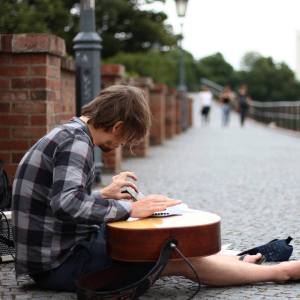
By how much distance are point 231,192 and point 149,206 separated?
17.4 ft

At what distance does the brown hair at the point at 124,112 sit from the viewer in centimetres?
396

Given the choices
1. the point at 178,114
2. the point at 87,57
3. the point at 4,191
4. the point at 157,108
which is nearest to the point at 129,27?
the point at 178,114

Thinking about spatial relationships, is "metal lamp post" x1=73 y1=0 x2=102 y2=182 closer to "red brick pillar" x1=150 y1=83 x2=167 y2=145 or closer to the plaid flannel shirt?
the plaid flannel shirt

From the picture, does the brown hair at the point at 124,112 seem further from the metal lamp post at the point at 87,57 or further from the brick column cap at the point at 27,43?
the metal lamp post at the point at 87,57

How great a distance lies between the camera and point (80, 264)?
13.6 feet

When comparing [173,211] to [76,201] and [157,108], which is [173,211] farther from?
[157,108]

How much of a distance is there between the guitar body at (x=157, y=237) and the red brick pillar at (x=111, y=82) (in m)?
7.11

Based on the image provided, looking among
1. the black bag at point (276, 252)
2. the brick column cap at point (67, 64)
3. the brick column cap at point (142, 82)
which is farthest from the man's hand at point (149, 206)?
the brick column cap at point (142, 82)

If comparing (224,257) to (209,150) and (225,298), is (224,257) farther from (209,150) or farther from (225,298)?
(209,150)

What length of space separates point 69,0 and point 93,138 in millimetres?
32316

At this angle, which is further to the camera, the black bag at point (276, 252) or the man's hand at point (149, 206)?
the black bag at point (276, 252)

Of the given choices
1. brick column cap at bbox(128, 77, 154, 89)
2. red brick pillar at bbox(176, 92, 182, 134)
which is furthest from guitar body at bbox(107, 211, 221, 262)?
red brick pillar at bbox(176, 92, 182, 134)

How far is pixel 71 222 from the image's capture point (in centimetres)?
399

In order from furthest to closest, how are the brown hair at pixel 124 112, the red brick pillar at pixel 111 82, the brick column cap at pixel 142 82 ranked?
1. the brick column cap at pixel 142 82
2. the red brick pillar at pixel 111 82
3. the brown hair at pixel 124 112
